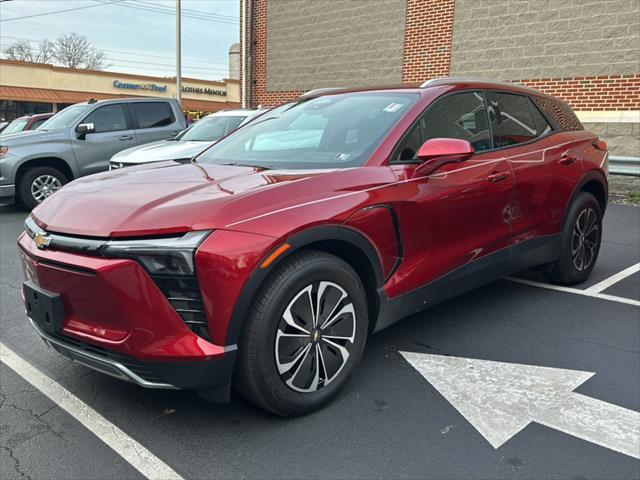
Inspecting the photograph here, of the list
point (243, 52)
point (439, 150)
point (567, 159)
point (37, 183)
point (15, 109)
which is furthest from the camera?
point (15, 109)

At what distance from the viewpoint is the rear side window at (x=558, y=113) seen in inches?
188

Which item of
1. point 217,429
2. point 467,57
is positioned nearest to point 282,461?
point 217,429

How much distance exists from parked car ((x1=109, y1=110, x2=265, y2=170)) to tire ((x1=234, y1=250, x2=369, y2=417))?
441 centimetres

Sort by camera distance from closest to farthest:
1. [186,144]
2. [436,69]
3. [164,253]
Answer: [164,253] < [186,144] < [436,69]

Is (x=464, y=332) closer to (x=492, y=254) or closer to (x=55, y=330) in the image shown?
(x=492, y=254)

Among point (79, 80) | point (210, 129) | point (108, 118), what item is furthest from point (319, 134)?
point (79, 80)

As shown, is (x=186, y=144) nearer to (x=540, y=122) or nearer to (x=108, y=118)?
(x=108, y=118)

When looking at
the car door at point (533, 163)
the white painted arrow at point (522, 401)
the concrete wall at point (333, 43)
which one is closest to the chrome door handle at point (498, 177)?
the car door at point (533, 163)

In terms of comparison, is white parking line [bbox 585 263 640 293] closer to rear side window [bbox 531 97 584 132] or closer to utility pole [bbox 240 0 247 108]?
rear side window [bbox 531 97 584 132]

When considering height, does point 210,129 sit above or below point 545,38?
below

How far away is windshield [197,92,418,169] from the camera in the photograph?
335 cm

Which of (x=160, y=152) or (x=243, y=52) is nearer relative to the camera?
(x=160, y=152)

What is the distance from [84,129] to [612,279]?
322 inches

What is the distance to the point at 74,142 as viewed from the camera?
9.46 m
